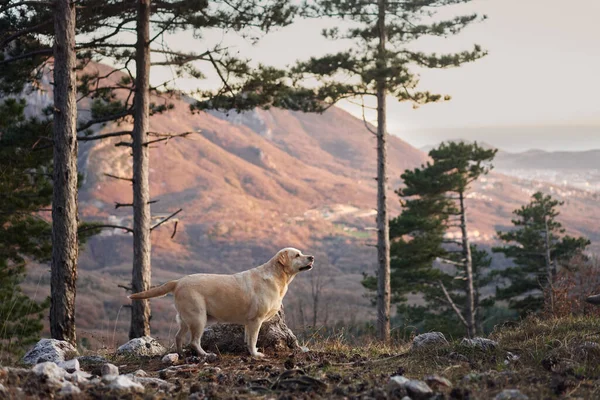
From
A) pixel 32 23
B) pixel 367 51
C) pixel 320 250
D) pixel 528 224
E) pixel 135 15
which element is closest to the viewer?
pixel 32 23

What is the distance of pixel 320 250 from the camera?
565 ft

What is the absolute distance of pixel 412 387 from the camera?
16.4 feet

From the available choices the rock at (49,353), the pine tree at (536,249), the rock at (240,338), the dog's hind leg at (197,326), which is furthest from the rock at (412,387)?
the pine tree at (536,249)

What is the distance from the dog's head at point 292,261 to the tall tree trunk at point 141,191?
6.08m

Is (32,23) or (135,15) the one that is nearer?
(32,23)

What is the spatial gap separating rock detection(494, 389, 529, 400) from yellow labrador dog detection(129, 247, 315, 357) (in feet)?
11.5

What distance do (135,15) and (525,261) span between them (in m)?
30.2

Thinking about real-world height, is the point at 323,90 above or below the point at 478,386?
above

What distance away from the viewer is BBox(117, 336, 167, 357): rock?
27.7 feet

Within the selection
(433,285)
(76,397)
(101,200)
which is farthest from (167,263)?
(76,397)

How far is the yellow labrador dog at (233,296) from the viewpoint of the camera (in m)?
7.66

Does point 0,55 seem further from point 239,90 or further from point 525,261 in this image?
point 525,261

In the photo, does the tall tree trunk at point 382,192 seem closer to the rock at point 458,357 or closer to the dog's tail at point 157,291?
the dog's tail at point 157,291

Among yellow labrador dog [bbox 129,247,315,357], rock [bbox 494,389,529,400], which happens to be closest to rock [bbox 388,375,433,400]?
rock [bbox 494,389,529,400]
